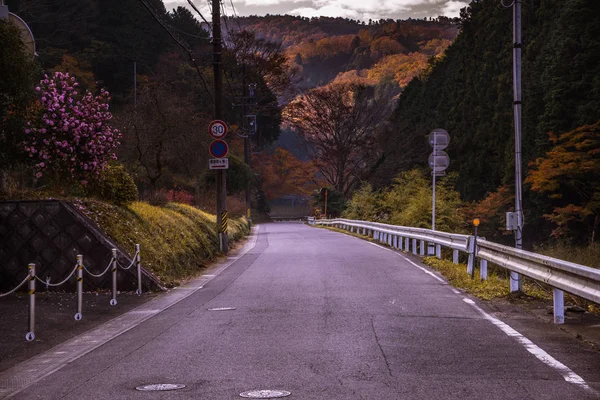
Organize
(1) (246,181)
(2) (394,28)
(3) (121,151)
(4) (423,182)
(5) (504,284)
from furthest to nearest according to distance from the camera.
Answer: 1. (2) (394,28)
2. (1) (246,181)
3. (4) (423,182)
4. (3) (121,151)
5. (5) (504,284)

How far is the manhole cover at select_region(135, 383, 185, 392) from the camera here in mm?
5840

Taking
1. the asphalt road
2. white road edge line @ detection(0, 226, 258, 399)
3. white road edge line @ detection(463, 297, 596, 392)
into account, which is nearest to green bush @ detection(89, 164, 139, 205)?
white road edge line @ detection(0, 226, 258, 399)

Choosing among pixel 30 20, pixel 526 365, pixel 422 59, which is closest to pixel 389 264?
pixel 526 365

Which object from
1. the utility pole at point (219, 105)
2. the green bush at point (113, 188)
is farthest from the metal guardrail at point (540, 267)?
the green bush at point (113, 188)

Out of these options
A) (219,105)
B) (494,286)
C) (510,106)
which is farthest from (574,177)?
(494,286)

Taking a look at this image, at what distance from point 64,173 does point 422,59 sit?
7143cm

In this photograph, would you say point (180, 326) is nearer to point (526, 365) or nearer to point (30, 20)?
point (526, 365)

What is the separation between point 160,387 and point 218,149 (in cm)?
1782

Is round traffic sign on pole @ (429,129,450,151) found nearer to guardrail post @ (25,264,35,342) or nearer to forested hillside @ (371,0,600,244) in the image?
Result: forested hillside @ (371,0,600,244)

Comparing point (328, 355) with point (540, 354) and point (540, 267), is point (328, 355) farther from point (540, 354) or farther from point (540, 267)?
point (540, 267)

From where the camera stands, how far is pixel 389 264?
17.9 meters

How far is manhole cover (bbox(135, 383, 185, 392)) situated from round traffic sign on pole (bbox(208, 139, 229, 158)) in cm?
1760

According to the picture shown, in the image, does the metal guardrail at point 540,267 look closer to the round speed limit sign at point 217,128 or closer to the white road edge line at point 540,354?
the white road edge line at point 540,354

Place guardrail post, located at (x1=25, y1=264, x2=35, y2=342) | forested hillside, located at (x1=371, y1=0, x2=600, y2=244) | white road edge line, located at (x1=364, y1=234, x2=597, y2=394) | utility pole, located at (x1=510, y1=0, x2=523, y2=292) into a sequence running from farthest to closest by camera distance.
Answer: forested hillside, located at (x1=371, y1=0, x2=600, y2=244)
utility pole, located at (x1=510, y1=0, x2=523, y2=292)
guardrail post, located at (x1=25, y1=264, x2=35, y2=342)
white road edge line, located at (x1=364, y1=234, x2=597, y2=394)
